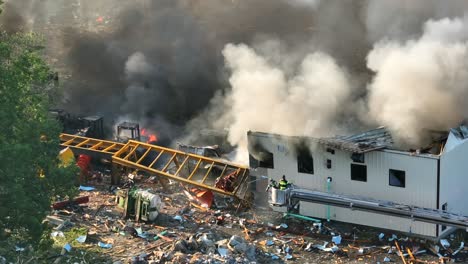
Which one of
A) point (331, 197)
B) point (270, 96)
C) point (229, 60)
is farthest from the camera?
point (229, 60)

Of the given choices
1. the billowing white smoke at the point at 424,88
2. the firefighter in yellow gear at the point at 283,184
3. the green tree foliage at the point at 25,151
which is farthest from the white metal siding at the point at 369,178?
the green tree foliage at the point at 25,151

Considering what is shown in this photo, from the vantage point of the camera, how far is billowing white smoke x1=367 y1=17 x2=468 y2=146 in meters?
16.4

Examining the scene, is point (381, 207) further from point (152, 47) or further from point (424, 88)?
point (152, 47)

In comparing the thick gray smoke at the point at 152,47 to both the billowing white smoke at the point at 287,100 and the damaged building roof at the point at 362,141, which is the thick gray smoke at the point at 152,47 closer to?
the billowing white smoke at the point at 287,100

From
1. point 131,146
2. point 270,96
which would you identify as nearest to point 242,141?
point 270,96

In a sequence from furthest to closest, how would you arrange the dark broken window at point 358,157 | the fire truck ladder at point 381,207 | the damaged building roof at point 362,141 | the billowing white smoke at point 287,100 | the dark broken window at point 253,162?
the billowing white smoke at point 287,100 → the dark broken window at point 253,162 → the dark broken window at point 358,157 → the damaged building roof at point 362,141 → the fire truck ladder at point 381,207

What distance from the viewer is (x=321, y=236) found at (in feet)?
50.4

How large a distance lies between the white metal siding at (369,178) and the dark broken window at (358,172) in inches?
3.2

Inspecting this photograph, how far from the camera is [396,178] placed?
1491 cm

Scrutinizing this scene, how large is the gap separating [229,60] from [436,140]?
10.9 metres

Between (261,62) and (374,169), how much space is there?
Result: 8.23m

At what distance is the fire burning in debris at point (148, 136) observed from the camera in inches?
898

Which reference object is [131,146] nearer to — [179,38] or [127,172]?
[127,172]

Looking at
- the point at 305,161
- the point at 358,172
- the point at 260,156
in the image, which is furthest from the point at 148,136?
the point at 358,172
